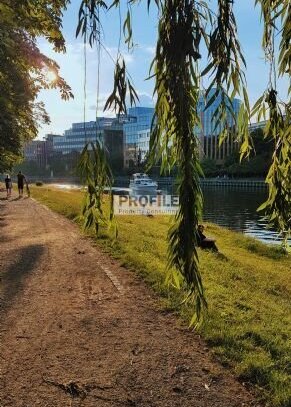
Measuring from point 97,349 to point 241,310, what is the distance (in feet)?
9.44

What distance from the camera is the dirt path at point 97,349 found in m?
4.25

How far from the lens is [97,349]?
5.33m

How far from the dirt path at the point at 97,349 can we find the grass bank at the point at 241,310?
10.3 inches

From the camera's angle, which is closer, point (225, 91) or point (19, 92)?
point (225, 91)

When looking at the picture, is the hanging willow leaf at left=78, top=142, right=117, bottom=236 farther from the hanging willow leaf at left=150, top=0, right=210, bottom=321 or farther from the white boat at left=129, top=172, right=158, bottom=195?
the white boat at left=129, top=172, right=158, bottom=195

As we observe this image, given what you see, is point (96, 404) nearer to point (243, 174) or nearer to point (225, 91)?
point (225, 91)

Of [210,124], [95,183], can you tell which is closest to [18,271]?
[95,183]

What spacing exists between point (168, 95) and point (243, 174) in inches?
4075

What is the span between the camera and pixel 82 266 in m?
9.98

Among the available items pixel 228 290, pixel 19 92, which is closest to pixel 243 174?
pixel 19 92

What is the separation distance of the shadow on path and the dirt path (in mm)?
21

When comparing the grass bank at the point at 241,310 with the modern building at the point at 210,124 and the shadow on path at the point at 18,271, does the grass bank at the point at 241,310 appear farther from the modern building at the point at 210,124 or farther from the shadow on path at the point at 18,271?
the shadow on path at the point at 18,271

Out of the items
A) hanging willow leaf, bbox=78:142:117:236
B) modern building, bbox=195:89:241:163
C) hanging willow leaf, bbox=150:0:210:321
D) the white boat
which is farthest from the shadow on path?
the white boat

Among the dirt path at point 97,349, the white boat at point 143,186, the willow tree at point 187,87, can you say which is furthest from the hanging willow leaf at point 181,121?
the white boat at point 143,186
